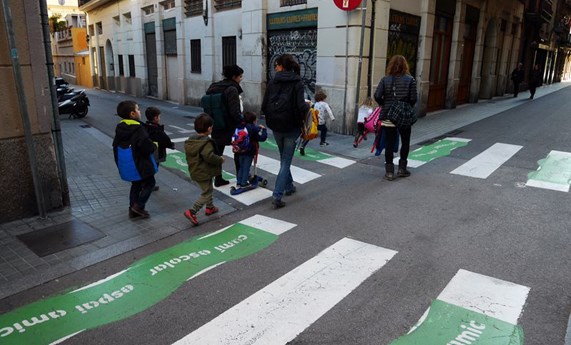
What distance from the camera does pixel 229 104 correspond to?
20.3 feet

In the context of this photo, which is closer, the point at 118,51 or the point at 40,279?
the point at 40,279

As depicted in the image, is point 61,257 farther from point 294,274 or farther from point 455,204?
point 455,204

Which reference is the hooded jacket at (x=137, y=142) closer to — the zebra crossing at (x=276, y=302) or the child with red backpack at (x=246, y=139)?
the zebra crossing at (x=276, y=302)

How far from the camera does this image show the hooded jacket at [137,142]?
502 cm

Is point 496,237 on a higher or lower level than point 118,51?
lower

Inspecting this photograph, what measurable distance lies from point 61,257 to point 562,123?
1372 cm

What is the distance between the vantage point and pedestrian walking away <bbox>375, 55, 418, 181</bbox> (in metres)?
6.70

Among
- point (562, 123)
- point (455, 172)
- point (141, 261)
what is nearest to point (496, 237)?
point (455, 172)

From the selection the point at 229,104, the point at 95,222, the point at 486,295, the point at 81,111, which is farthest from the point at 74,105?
the point at 486,295

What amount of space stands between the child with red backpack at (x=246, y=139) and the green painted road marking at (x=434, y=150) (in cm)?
326

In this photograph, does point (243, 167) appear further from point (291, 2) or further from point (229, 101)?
point (291, 2)

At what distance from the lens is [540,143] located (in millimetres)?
9961

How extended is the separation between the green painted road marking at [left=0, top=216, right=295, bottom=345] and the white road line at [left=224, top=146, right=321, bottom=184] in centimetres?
241

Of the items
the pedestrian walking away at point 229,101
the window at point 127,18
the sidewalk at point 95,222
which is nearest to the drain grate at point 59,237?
the sidewalk at point 95,222
